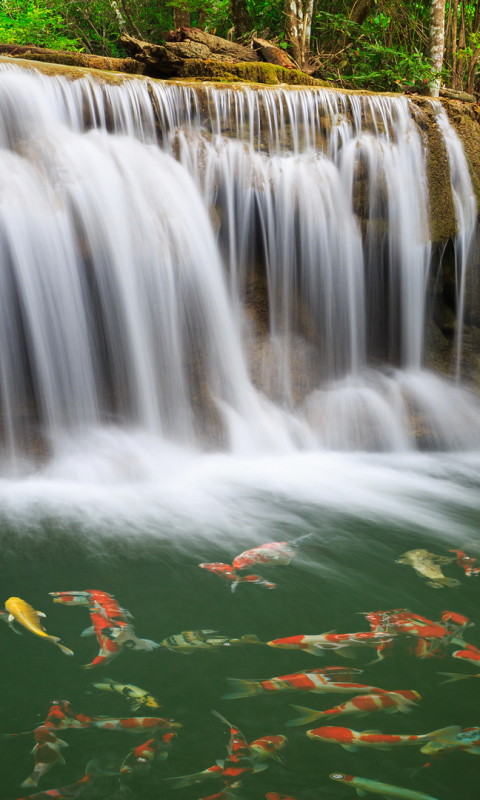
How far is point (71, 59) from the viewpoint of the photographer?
7.03 meters

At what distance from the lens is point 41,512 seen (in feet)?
12.8

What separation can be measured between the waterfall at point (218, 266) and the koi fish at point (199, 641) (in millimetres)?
2668

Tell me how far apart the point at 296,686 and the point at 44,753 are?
2.89 ft

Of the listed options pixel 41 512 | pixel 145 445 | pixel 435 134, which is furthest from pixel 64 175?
pixel 435 134

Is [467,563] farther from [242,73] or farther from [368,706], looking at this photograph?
[242,73]

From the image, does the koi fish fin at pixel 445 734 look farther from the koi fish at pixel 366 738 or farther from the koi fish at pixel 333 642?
the koi fish at pixel 333 642

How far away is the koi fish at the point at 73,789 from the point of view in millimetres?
1695

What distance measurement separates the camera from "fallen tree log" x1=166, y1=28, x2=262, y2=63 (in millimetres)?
7785

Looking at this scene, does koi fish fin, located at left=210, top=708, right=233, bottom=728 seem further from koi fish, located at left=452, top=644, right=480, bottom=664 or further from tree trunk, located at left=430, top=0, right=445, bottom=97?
tree trunk, located at left=430, top=0, right=445, bottom=97

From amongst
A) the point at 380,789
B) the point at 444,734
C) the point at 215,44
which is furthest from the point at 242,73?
the point at 380,789

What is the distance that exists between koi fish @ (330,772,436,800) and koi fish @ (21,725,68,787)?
86cm

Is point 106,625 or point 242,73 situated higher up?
point 242,73

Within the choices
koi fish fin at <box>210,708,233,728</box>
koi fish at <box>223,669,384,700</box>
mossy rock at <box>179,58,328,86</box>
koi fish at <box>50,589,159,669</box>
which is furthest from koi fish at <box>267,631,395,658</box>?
mossy rock at <box>179,58,328,86</box>

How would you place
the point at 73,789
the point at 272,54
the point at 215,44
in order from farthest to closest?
the point at 272,54
the point at 215,44
the point at 73,789
